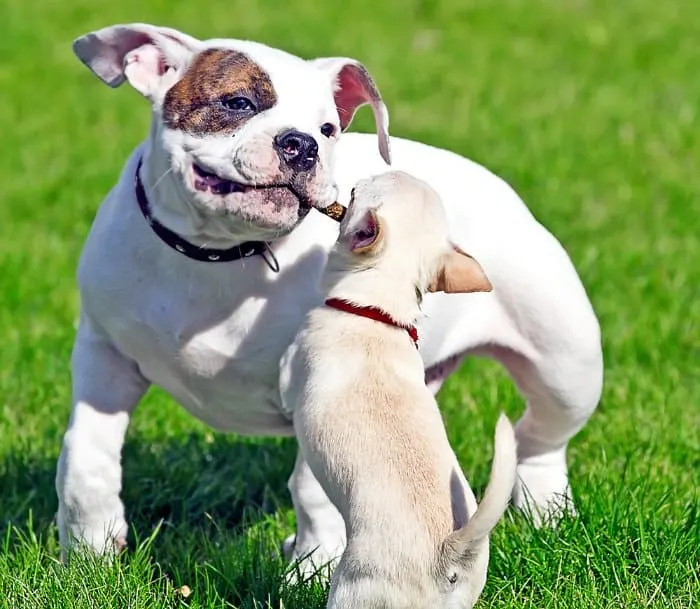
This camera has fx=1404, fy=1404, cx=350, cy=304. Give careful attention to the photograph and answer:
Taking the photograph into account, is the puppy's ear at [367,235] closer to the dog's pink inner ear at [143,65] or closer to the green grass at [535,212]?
the dog's pink inner ear at [143,65]

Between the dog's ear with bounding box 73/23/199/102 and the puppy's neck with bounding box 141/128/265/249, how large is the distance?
0.42 feet

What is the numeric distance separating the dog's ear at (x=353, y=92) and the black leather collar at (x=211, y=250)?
424 millimetres

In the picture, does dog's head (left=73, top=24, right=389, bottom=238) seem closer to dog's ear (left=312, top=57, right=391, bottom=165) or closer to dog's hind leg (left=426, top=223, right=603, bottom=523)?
dog's ear (left=312, top=57, right=391, bottom=165)

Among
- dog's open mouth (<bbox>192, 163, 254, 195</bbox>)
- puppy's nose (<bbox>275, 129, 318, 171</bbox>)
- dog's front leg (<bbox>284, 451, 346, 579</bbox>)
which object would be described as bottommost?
dog's front leg (<bbox>284, 451, 346, 579</bbox>)

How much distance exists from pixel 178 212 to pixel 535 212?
3.99m

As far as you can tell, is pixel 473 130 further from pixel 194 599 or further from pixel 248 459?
pixel 194 599

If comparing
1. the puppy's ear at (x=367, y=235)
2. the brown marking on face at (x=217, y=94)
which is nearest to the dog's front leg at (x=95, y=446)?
the brown marking on face at (x=217, y=94)

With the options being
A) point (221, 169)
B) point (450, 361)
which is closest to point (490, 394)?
point (450, 361)

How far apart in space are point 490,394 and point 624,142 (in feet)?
11.8

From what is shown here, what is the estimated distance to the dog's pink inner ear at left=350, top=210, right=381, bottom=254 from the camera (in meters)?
3.54

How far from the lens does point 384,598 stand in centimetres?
311

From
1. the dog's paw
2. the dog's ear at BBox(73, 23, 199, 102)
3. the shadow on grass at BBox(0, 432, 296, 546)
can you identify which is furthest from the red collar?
the shadow on grass at BBox(0, 432, 296, 546)

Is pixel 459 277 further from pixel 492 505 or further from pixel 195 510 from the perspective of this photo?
pixel 195 510

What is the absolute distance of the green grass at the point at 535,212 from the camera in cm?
381
